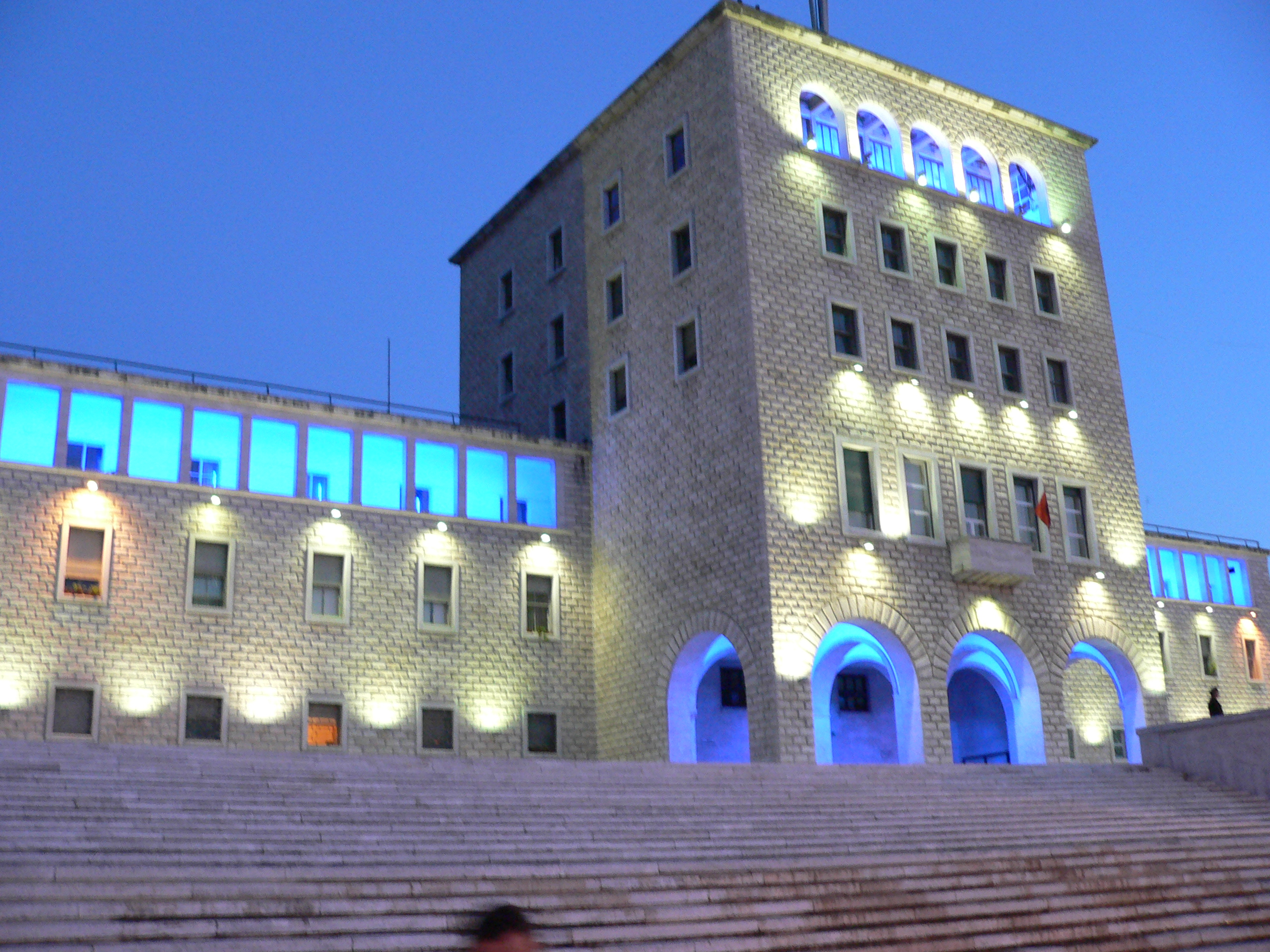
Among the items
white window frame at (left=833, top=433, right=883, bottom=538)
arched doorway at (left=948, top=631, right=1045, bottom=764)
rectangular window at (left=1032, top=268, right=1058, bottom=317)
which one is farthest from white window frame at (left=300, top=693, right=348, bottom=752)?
rectangular window at (left=1032, top=268, right=1058, bottom=317)

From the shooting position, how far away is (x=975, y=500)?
29.0m

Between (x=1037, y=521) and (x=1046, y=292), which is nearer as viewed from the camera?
(x=1037, y=521)

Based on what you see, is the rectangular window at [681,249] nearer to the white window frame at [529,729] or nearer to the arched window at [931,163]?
the arched window at [931,163]

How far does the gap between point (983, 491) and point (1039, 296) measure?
19.7 ft

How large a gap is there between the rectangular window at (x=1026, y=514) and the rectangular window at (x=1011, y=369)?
7.11ft

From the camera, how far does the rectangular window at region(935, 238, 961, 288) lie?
30.4 m

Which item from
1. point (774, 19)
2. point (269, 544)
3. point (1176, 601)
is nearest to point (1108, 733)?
point (1176, 601)

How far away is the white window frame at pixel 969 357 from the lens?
29.4m

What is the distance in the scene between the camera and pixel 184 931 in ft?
33.8

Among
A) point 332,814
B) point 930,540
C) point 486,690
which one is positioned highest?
point 930,540

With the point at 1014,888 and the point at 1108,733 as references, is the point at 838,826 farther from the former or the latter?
the point at 1108,733

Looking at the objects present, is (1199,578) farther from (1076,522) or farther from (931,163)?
(931,163)

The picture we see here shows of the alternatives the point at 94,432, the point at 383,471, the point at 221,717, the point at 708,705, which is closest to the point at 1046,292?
the point at 708,705

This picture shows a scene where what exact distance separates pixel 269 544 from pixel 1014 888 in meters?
17.1
